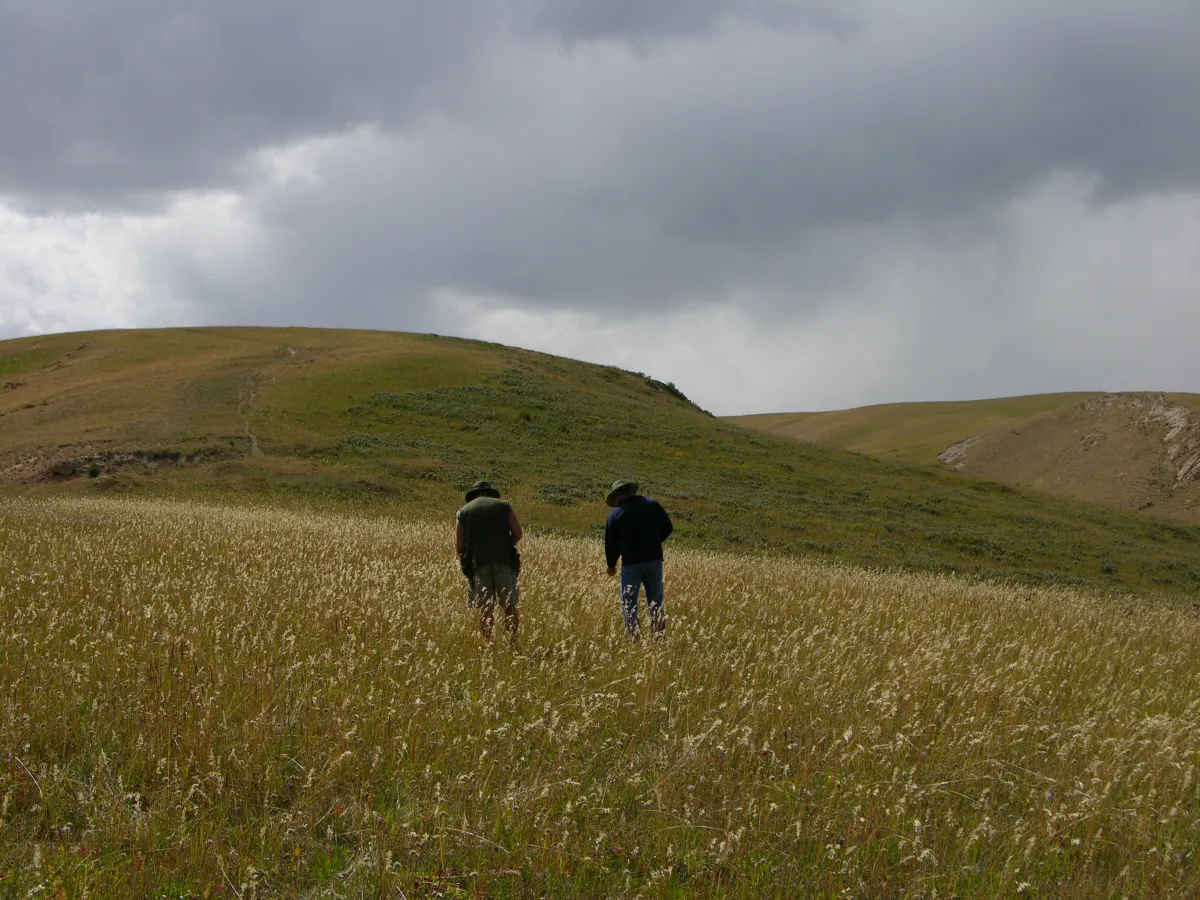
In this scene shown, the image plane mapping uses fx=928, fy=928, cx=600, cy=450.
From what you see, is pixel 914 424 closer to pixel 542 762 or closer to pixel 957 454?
pixel 957 454

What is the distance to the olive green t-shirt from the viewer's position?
28.8ft

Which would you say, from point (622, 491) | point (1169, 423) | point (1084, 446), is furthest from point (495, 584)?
point (1084, 446)

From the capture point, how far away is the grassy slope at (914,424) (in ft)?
396

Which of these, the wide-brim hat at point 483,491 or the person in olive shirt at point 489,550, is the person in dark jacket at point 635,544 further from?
the wide-brim hat at point 483,491

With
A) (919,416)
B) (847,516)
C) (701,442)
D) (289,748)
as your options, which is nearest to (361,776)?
(289,748)

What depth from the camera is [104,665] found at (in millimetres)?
6008

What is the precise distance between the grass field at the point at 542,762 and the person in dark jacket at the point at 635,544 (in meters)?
0.58

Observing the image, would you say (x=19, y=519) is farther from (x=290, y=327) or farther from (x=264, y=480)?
(x=290, y=327)

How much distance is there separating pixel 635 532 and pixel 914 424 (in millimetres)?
138412

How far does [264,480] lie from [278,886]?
34.4 metres

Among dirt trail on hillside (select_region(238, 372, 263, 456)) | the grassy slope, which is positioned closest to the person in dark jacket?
dirt trail on hillside (select_region(238, 372, 263, 456))

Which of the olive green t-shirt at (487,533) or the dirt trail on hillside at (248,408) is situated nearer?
the olive green t-shirt at (487,533)

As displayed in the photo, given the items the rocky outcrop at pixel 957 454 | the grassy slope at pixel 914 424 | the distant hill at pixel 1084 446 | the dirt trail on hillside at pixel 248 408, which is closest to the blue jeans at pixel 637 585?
the dirt trail on hillside at pixel 248 408

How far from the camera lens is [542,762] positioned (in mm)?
5078
